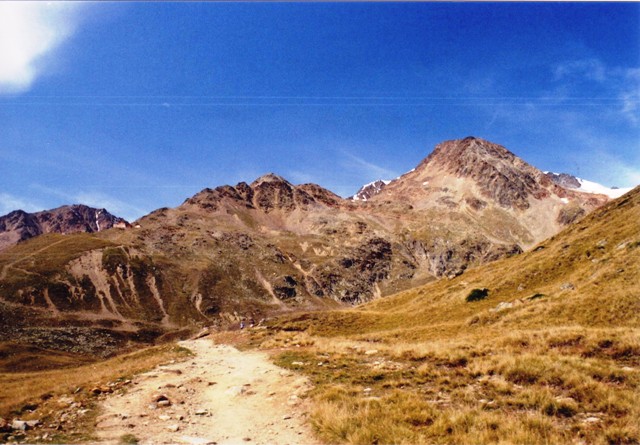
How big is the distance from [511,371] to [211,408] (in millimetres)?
12069

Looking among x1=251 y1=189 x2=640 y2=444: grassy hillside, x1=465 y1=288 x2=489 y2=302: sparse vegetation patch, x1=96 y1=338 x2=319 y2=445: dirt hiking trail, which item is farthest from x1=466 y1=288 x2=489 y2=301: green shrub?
x1=96 y1=338 x2=319 y2=445: dirt hiking trail

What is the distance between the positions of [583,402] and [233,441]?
1090 cm

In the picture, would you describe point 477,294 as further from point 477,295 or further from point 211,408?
point 211,408

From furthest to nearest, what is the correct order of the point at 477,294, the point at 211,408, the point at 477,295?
the point at 477,294 < the point at 477,295 < the point at 211,408

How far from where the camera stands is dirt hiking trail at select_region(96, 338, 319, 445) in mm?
11000

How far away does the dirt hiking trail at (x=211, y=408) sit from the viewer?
1100 cm

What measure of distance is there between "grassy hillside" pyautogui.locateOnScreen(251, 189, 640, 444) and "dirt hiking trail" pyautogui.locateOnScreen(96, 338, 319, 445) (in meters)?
1.20

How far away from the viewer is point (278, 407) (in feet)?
43.5

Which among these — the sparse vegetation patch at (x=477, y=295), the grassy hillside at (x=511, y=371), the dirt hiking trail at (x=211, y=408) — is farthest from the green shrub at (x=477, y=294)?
the dirt hiking trail at (x=211, y=408)

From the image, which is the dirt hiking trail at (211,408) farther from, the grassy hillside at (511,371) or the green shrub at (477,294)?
the green shrub at (477,294)

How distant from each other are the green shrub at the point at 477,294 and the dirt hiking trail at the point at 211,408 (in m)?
27.3

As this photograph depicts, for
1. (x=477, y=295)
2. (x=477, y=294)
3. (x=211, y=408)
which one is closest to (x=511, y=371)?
(x=211, y=408)

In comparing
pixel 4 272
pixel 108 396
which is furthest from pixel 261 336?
pixel 4 272

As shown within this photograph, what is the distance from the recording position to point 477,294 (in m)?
40.5
